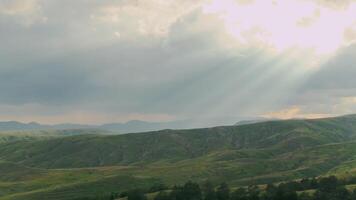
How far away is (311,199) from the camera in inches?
7795

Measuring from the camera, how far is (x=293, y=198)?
650 ft

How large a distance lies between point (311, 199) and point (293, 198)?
810 cm
